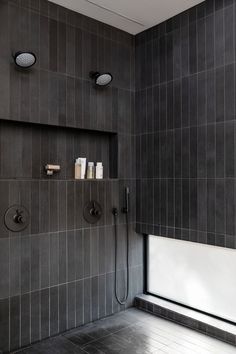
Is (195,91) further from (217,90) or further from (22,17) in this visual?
(22,17)

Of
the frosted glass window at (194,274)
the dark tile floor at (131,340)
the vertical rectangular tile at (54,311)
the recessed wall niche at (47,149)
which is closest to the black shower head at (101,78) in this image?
the recessed wall niche at (47,149)

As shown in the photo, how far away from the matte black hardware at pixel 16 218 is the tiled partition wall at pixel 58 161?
0.14ft

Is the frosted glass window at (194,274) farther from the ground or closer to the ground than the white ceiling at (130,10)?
closer to the ground

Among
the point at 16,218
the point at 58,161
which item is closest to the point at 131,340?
the point at 16,218

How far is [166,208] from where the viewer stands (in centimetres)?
320

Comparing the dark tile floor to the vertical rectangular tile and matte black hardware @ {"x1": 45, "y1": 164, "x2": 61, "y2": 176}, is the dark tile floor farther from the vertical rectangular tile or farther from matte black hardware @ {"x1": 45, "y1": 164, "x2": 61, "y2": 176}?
matte black hardware @ {"x1": 45, "y1": 164, "x2": 61, "y2": 176}

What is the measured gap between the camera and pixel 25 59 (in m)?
2.56

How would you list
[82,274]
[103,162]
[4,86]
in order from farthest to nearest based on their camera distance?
[103,162], [82,274], [4,86]

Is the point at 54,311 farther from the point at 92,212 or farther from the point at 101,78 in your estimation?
the point at 101,78

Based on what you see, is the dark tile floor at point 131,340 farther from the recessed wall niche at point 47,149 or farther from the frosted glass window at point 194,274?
the recessed wall niche at point 47,149

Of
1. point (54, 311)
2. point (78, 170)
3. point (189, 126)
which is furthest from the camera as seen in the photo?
point (78, 170)

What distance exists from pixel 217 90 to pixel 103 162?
1.33 m

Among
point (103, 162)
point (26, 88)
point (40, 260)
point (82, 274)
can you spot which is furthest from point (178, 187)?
point (26, 88)

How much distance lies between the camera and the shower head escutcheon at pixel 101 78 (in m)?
3.07
